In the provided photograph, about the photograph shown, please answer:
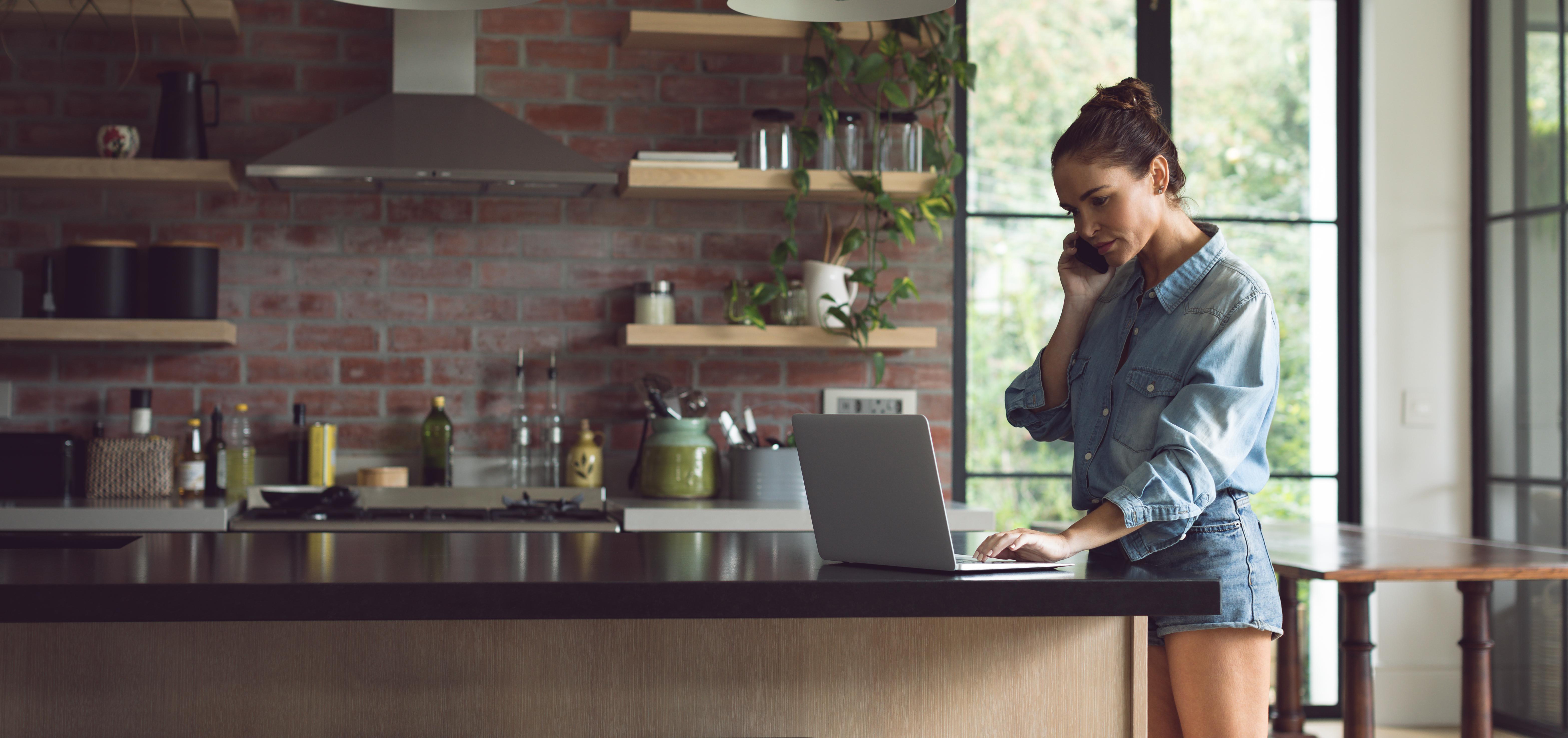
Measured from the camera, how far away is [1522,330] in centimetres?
347

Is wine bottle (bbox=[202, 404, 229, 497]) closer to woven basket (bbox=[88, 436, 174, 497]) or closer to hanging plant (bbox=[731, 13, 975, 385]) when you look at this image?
woven basket (bbox=[88, 436, 174, 497])

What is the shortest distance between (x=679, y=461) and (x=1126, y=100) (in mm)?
1701

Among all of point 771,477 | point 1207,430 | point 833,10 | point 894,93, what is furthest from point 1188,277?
point 894,93

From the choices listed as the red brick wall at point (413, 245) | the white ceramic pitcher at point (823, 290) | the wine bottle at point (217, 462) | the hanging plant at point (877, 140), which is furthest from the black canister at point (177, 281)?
the white ceramic pitcher at point (823, 290)

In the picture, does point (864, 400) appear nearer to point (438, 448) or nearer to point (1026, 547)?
point (438, 448)

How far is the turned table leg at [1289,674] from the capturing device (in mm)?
2928

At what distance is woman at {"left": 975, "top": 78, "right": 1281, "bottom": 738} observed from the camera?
1377 mm

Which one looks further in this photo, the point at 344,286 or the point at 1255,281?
the point at 344,286

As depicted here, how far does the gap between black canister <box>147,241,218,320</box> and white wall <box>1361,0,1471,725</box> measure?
3.39 m

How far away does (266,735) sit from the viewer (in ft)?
4.48

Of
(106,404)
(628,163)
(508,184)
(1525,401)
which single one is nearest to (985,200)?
(628,163)

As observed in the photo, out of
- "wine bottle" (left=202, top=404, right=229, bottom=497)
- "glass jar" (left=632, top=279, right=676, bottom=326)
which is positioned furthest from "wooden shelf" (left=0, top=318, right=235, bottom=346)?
"glass jar" (left=632, top=279, right=676, bottom=326)

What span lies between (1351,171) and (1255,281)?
260 cm

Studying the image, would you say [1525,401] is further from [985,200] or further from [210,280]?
[210,280]
